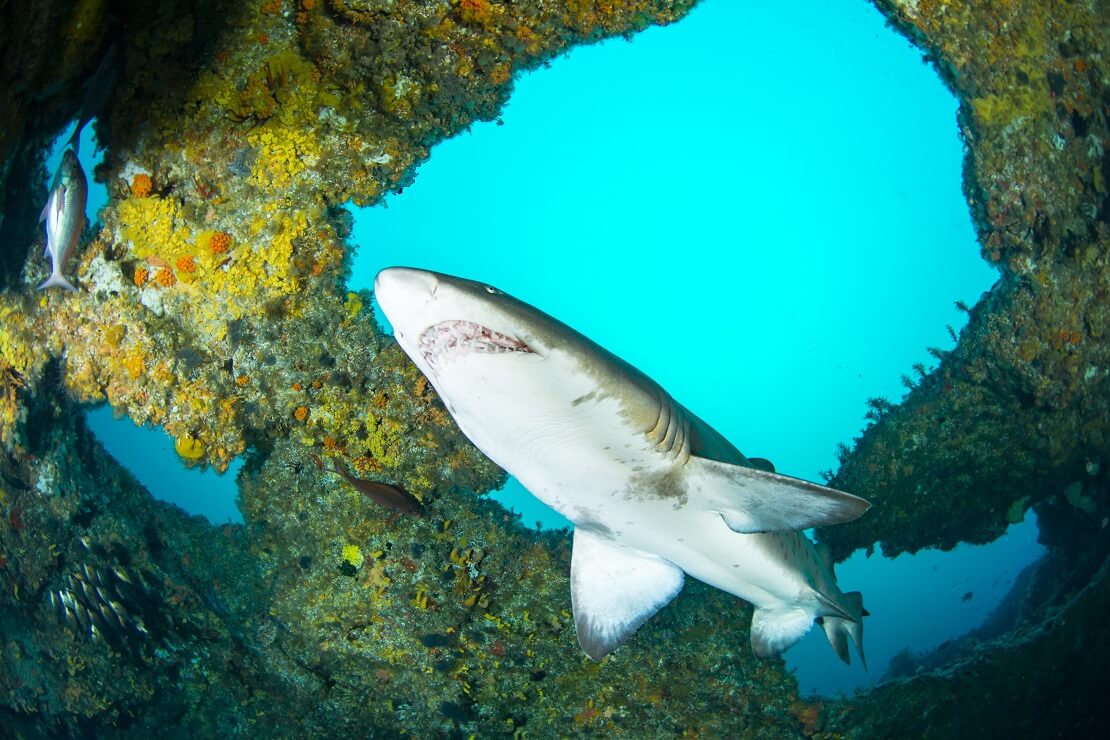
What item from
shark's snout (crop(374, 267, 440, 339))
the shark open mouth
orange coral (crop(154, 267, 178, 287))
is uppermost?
orange coral (crop(154, 267, 178, 287))

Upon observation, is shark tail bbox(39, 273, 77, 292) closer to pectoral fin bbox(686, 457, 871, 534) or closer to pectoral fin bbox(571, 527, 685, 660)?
pectoral fin bbox(571, 527, 685, 660)

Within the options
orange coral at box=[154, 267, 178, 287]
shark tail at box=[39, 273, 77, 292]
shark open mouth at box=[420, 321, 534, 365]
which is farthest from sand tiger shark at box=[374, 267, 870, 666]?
shark tail at box=[39, 273, 77, 292]

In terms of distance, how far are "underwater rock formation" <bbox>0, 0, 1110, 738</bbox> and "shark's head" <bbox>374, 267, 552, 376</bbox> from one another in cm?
260

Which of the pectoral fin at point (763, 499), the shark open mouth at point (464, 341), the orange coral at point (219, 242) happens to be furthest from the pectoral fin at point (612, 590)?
the orange coral at point (219, 242)

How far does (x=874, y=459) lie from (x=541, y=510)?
68.6m

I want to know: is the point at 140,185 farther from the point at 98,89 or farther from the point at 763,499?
the point at 763,499

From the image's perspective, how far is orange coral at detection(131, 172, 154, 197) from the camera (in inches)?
159

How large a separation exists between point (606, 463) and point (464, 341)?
3.21ft

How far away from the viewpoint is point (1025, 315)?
5.57m

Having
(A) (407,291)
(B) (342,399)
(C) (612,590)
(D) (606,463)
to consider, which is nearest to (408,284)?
(A) (407,291)

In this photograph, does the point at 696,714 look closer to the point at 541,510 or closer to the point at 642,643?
the point at 642,643

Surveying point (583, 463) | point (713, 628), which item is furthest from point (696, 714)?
point (583, 463)

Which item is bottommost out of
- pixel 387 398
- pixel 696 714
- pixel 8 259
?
pixel 696 714

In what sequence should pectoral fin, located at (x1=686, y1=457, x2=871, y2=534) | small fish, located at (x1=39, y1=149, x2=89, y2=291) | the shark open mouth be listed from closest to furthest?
the shark open mouth → pectoral fin, located at (x1=686, y1=457, x2=871, y2=534) → small fish, located at (x1=39, y1=149, x2=89, y2=291)
